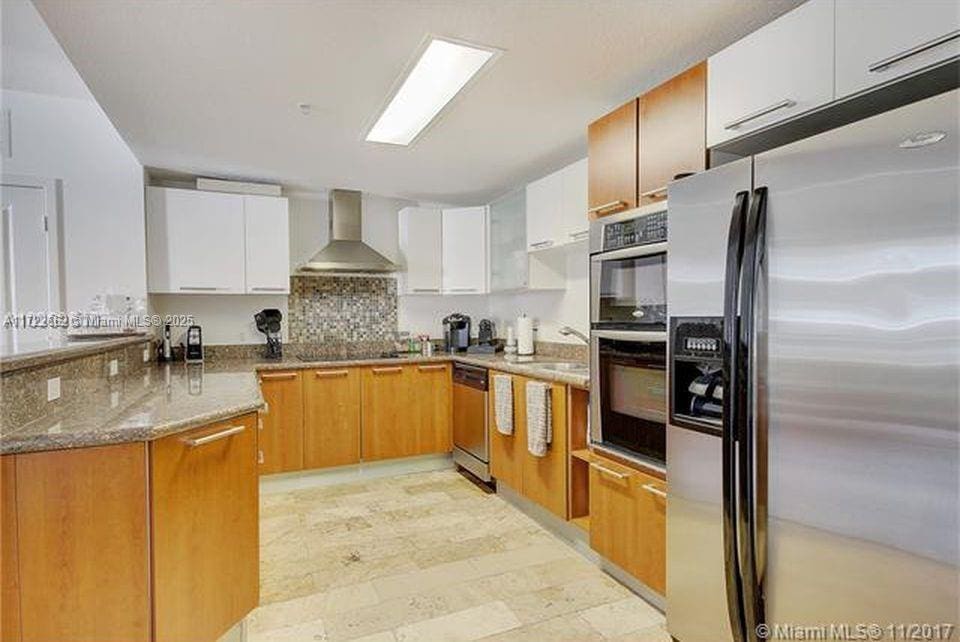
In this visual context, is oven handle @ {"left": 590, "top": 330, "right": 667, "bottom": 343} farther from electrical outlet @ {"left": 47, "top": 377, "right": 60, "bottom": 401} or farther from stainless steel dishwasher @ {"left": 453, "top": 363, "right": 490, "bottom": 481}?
electrical outlet @ {"left": 47, "top": 377, "right": 60, "bottom": 401}

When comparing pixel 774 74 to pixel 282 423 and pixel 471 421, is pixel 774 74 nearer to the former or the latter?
pixel 471 421

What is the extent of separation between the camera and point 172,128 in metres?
2.80

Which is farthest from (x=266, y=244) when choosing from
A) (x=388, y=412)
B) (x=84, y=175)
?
(x=388, y=412)

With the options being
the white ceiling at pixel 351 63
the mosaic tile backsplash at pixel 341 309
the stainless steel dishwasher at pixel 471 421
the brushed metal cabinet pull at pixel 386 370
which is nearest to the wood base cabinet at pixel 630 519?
the stainless steel dishwasher at pixel 471 421

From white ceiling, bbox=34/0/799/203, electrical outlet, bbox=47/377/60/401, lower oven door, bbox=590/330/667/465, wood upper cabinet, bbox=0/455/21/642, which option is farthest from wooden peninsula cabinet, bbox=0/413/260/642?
lower oven door, bbox=590/330/667/465

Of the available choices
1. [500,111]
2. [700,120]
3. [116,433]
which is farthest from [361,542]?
[700,120]

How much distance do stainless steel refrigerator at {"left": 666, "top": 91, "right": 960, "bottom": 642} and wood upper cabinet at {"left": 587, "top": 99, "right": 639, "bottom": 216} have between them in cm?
51

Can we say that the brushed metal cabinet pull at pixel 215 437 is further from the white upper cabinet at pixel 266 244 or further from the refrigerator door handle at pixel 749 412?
the white upper cabinet at pixel 266 244

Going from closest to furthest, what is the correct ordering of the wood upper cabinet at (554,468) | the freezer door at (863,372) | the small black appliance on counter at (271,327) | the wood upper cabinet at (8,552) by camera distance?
the freezer door at (863,372) → the wood upper cabinet at (8,552) → the wood upper cabinet at (554,468) → the small black appliance on counter at (271,327)

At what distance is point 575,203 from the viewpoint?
3.10 metres

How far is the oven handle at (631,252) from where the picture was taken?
195 cm

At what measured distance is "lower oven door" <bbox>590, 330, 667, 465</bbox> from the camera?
2.01 m

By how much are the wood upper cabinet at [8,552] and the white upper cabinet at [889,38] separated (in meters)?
2.47

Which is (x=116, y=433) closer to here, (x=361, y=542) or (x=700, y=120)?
(x=361, y=542)
